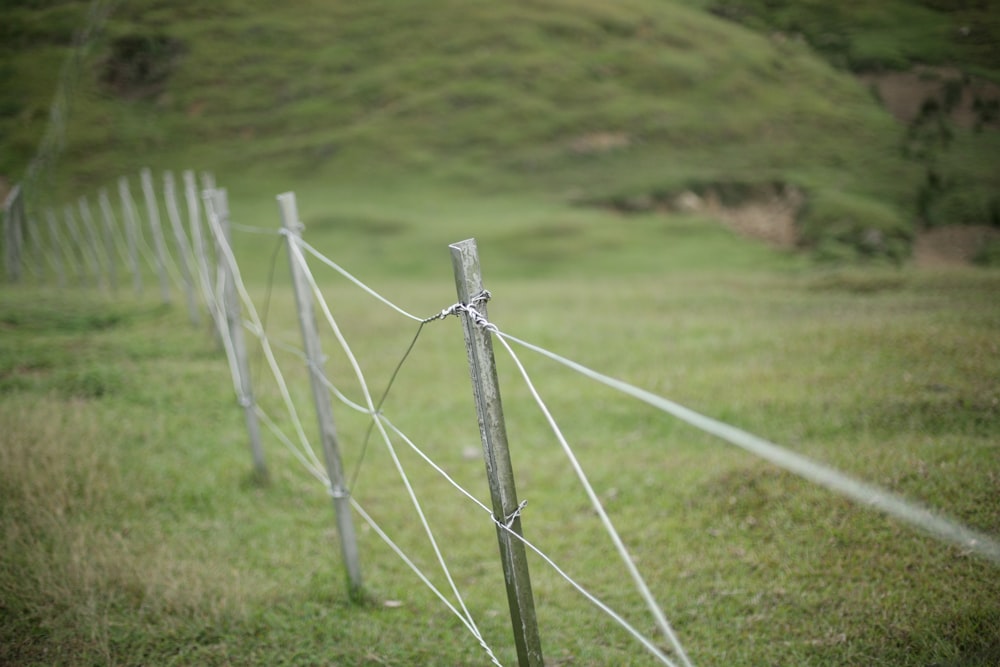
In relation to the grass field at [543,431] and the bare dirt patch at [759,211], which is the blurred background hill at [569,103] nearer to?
the bare dirt patch at [759,211]

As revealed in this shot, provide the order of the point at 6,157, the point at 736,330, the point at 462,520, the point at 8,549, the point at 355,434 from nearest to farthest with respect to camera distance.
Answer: the point at 8,549 < the point at 462,520 < the point at 355,434 < the point at 736,330 < the point at 6,157

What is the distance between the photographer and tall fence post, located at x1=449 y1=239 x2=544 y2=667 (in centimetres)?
267

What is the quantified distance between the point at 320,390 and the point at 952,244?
992 inches

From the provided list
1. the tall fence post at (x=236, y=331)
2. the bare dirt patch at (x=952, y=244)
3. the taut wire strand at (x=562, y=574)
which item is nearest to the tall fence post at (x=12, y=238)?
the tall fence post at (x=236, y=331)

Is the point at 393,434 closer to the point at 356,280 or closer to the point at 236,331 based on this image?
the point at 236,331

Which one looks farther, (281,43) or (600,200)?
(281,43)

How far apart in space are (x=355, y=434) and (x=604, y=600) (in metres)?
3.82

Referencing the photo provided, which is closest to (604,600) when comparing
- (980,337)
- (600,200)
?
(980,337)

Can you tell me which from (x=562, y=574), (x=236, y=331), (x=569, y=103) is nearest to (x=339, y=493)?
(x=236, y=331)

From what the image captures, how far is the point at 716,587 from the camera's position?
4.54 meters

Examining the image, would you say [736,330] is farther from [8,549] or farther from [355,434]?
[8,549]

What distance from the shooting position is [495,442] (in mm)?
2764

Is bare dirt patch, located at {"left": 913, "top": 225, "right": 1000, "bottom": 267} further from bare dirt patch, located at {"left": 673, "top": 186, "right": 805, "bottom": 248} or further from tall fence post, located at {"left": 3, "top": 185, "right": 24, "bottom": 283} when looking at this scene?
tall fence post, located at {"left": 3, "top": 185, "right": 24, "bottom": 283}

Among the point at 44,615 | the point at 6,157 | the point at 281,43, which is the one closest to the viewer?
the point at 44,615
